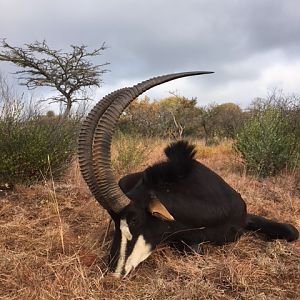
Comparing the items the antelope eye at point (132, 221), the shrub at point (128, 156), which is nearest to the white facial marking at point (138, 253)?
the antelope eye at point (132, 221)

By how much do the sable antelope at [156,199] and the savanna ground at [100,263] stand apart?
0.16 metres

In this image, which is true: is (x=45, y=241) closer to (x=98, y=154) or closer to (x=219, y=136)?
(x=98, y=154)

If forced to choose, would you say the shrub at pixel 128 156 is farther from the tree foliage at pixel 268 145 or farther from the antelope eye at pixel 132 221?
the antelope eye at pixel 132 221

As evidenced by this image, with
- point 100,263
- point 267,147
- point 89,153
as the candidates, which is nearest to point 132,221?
point 100,263

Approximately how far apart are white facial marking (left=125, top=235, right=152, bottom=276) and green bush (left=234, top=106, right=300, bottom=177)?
579 centimetres

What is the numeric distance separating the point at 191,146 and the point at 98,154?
3.67 feet

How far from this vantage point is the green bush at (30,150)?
21.9 feet

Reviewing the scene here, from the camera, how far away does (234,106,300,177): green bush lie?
31.0ft

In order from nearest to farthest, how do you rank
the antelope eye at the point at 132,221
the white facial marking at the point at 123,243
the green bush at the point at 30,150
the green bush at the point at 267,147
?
the white facial marking at the point at 123,243 → the antelope eye at the point at 132,221 → the green bush at the point at 30,150 → the green bush at the point at 267,147

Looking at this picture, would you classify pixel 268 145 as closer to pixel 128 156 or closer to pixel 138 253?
pixel 128 156

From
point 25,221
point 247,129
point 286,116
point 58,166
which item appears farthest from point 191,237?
point 286,116

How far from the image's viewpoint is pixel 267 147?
30.9 feet

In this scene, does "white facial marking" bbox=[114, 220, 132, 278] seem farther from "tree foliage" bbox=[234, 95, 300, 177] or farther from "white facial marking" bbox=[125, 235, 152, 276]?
"tree foliage" bbox=[234, 95, 300, 177]

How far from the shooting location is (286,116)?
10758 millimetres
